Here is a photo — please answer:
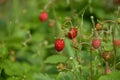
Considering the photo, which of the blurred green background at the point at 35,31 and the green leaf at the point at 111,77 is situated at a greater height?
the blurred green background at the point at 35,31

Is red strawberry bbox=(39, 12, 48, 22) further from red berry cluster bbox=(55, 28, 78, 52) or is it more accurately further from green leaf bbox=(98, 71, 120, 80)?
green leaf bbox=(98, 71, 120, 80)

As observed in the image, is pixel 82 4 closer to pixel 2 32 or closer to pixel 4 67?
pixel 2 32

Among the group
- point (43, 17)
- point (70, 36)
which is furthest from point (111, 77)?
point (43, 17)

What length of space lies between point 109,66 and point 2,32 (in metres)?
3.10

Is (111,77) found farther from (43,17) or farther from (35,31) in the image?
(35,31)

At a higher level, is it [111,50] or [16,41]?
[16,41]

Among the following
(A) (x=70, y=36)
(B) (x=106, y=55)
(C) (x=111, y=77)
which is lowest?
(C) (x=111, y=77)

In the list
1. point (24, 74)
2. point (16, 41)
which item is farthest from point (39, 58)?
point (24, 74)

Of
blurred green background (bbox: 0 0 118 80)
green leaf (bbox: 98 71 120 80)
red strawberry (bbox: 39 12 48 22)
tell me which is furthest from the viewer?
red strawberry (bbox: 39 12 48 22)

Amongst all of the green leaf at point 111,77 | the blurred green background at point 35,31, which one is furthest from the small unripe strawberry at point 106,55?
the blurred green background at point 35,31

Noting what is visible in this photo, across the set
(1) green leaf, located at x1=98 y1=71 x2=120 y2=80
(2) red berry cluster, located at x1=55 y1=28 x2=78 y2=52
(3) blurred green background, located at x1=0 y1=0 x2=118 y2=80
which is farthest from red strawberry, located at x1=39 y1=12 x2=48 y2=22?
(1) green leaf, located at x1=98 y1=71 x2=120 y2=80

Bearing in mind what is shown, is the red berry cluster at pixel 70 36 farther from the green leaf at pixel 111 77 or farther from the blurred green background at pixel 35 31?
the blurred green background at pixel 35 31

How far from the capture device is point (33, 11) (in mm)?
6535

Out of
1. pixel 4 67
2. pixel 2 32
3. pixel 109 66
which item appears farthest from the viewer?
pixel 2 32
